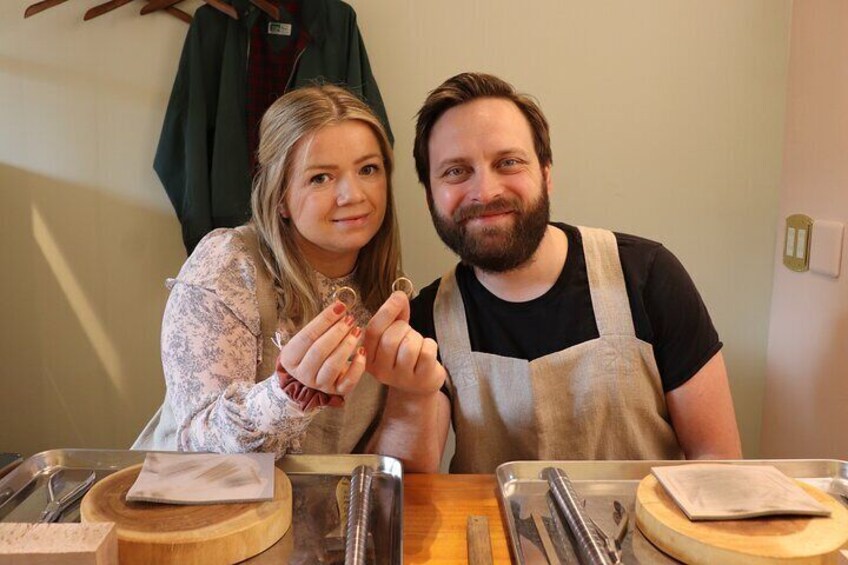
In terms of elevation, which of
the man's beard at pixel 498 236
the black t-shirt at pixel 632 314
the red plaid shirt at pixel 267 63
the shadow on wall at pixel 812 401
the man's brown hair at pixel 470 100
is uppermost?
the red plaid shirt at pixel 267 63

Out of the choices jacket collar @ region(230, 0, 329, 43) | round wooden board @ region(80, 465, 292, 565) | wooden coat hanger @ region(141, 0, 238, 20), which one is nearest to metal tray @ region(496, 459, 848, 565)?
round wooden board @ region(80, 465, 292, 565)

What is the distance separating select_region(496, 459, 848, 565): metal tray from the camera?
2.58 ft

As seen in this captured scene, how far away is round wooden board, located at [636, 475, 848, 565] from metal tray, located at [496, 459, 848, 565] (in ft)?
0.09

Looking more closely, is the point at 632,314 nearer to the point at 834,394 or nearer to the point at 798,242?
the point at 834,394

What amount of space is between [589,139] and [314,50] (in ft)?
2.41

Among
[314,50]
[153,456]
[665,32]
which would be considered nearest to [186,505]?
[153,456]

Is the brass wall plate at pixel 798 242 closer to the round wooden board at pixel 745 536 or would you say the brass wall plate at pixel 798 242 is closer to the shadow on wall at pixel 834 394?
the shadow on wall at pixel 834 394

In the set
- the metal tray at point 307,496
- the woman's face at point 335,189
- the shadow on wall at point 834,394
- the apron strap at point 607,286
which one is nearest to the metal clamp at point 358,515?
the metal tray at point 307,496

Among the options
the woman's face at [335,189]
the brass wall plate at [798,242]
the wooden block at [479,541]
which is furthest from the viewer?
the brass wall plate at [798,242]

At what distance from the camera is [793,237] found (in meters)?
1.75

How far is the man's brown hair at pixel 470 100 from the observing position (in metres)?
1.27

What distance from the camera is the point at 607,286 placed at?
4.09ft

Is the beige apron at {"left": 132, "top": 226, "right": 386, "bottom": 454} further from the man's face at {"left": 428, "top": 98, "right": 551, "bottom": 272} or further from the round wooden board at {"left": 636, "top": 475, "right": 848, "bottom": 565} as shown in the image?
A: the round wooden board at {"left": 636, "top": 475, "right": 848, "bottom": 565}

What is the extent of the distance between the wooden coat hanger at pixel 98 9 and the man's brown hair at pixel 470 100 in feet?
2.99
